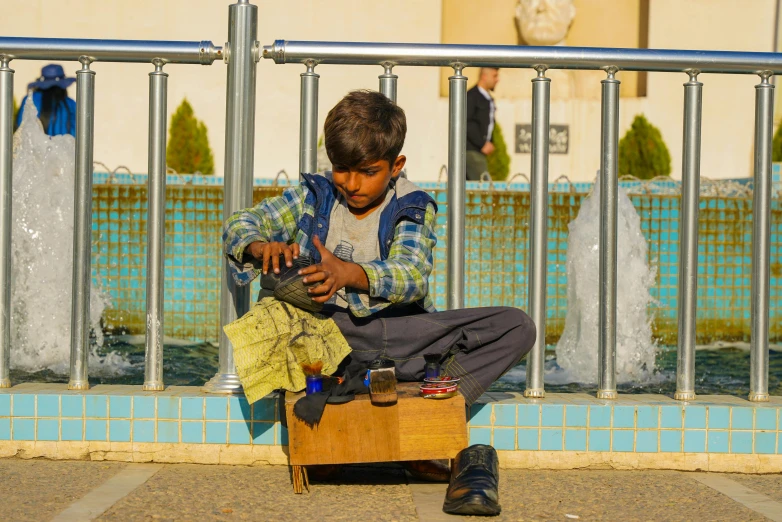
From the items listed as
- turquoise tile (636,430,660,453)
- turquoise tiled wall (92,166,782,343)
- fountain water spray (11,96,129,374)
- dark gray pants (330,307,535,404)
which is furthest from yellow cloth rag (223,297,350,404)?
turquoise tiled wall (92,166,782,343)

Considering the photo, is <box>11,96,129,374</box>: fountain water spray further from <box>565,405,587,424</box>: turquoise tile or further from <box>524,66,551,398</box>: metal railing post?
<box>565,405,587,424</box>: turquoise tile

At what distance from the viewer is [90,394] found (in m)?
2.88

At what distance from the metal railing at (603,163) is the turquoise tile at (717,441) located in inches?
6.6

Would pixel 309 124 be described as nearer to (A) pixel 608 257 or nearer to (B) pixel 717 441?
(A) pixel 608 257

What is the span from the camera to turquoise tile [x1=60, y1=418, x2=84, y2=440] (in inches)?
112

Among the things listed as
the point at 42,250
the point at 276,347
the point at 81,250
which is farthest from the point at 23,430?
the point at 42,250

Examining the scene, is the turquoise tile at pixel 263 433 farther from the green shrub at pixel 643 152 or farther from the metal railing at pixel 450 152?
the green shrub at pixel 643 152

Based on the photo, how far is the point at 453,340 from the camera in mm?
2713

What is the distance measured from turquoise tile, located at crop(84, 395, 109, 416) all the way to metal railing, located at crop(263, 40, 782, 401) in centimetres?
92

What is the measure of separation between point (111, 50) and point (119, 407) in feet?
3.57

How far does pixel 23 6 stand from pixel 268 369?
12.2 m

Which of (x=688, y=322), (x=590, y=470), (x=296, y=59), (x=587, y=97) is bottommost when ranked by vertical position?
(x=590, y=470)

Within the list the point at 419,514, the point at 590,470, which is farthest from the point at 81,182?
the point at 590,470

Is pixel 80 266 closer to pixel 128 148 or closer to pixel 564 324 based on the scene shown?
pixel 564 324
